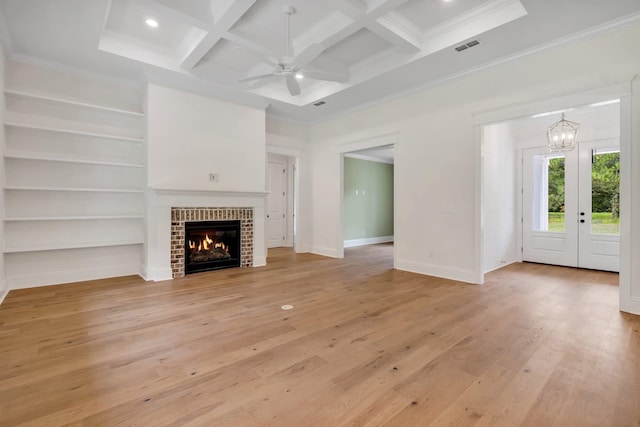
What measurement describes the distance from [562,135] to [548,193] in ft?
4.67

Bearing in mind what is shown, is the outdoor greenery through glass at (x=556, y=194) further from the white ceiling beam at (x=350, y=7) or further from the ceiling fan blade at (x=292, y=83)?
the ceiling fan blade at (x=292, y=83)

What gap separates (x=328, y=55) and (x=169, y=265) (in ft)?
13.3

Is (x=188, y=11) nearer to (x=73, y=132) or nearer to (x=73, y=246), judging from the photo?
(x=73, y=132)

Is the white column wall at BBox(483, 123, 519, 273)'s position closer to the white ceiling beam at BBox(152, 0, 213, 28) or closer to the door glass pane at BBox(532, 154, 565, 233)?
the door glass pane at BBox(532, 154, 565, 233)

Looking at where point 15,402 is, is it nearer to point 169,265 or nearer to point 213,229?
point 169,265

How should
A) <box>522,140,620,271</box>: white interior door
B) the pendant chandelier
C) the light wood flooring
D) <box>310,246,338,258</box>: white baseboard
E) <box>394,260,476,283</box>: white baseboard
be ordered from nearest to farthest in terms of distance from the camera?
the light wood flooring
<box>394,260,476,283</box>: white baseboard
the pendant chandelier
<box>522,140,620,271</box>: white interior door
<box>310,246,338,258</box>: white baseboard

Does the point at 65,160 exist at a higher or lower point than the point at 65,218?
higher

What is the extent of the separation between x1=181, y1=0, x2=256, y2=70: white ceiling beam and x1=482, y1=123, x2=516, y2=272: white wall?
404 cm

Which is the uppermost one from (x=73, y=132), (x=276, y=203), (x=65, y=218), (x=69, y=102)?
(x=69, y=102)

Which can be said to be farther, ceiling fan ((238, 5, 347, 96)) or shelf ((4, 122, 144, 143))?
shelf ((4, 122, 144, 143))

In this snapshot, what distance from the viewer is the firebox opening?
16.3 ft

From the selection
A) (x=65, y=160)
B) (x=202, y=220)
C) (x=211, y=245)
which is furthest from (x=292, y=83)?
(x=65, y=160)

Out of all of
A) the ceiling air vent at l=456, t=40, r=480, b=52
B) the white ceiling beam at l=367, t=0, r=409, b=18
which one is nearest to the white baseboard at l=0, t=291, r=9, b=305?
the white ceiling beam at l=367, t=0, r=409, b=18

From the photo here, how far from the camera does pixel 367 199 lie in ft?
30.5
